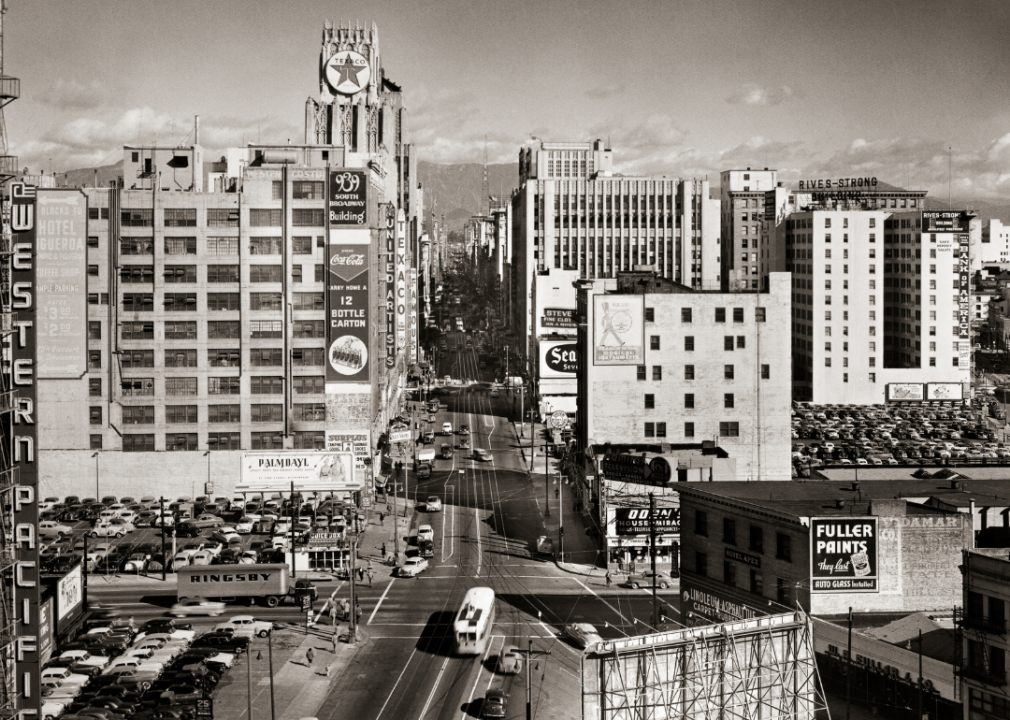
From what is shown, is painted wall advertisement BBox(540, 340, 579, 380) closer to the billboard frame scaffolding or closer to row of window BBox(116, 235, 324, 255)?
row of window BBox(116, 235, 324, 255)

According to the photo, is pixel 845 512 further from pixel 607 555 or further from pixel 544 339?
pixel 544 339

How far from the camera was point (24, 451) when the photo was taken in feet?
178

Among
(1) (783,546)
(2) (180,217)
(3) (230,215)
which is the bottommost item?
(1) (783,546)

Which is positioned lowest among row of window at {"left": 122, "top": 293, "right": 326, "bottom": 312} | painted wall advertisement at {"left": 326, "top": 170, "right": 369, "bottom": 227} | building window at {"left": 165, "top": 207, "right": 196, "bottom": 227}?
row of window at {"left": 122, "top": 293, "right": 326, "bottom": 312}

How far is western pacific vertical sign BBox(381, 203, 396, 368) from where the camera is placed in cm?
16662

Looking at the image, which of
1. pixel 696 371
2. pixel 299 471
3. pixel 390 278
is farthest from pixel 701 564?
pixel 390 278

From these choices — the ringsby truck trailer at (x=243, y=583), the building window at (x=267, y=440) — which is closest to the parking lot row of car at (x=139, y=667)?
the ringsby truck trailer at (x=243, y=583)

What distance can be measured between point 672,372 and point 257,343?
132ft

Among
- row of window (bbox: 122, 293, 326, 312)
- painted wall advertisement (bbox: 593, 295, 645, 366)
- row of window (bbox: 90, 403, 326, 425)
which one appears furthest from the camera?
row of window (bbox: 90, 403, 326, 425)

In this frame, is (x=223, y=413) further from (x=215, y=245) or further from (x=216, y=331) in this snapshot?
(x=215, y=245)

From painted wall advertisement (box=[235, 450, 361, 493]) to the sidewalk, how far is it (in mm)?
18878

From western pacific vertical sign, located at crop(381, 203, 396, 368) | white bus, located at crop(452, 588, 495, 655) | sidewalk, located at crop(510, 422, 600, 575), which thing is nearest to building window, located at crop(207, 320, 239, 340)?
sidewalk, located at crop(510, 422, 600, 575)

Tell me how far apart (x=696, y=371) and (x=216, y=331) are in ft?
152

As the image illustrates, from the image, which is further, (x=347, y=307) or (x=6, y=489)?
(x=347, y=307)
